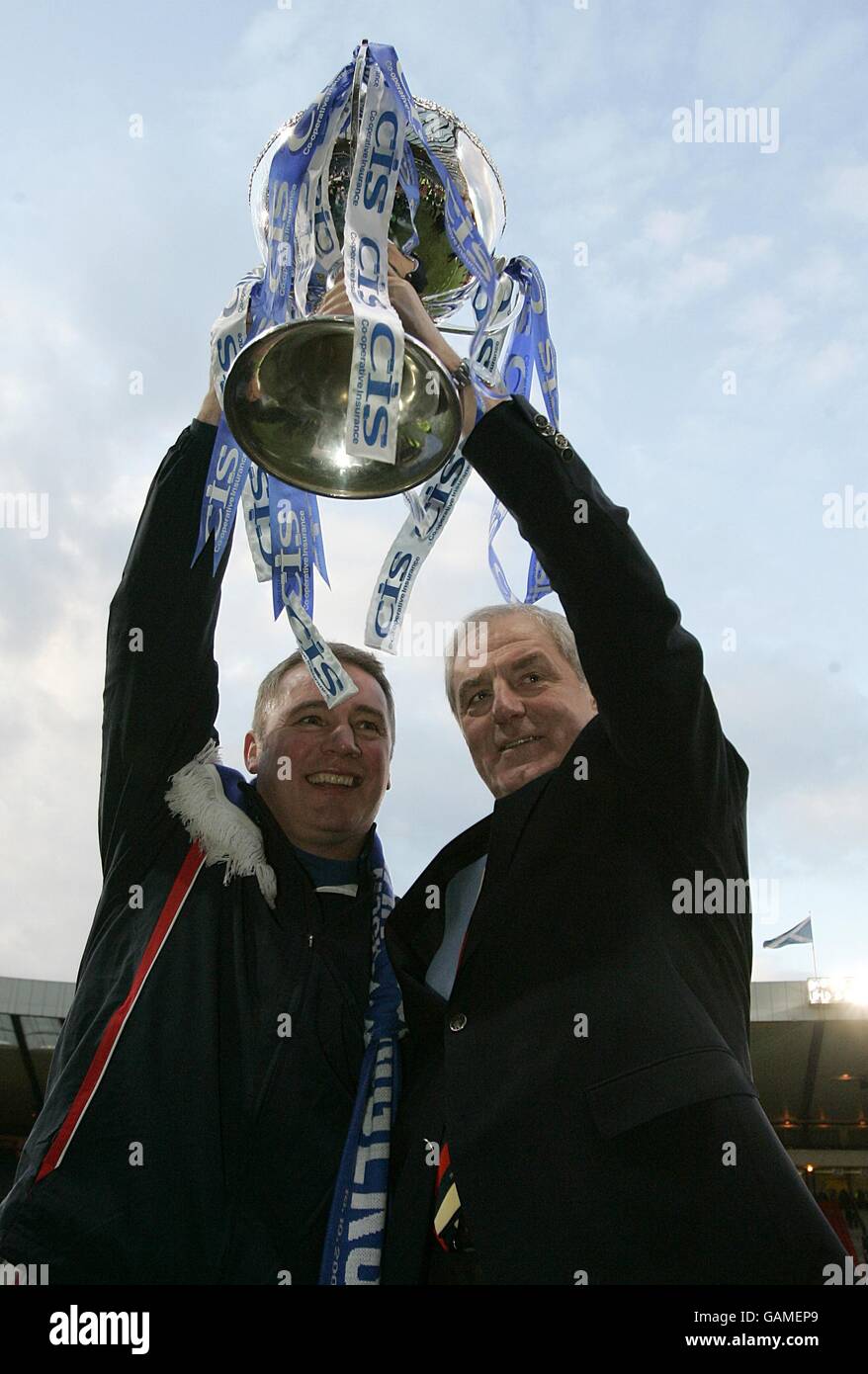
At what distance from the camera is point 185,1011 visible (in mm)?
2330

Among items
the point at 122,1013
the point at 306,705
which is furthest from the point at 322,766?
the point at 122,1013

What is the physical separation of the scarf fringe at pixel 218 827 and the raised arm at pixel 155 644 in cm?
6

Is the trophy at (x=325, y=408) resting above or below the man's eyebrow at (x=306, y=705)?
above

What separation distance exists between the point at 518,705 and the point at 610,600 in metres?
0.72

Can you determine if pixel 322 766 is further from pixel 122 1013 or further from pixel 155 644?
pixel 122 1013

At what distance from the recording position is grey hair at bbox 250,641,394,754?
10.1ft

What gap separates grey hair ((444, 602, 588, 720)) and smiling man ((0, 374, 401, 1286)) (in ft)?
1.12

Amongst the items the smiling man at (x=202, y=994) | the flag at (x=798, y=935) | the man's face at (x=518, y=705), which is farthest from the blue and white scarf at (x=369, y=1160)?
the flag at (x=798, y=935)

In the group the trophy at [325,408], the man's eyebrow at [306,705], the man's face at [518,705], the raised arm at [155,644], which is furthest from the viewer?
the man's eyebrow at [306,705]

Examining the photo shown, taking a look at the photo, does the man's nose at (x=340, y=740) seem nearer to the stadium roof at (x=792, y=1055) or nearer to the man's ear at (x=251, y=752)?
the man's ear at (x=251, y=752)

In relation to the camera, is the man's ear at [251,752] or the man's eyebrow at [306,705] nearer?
the man's eyebrow at [306,705]

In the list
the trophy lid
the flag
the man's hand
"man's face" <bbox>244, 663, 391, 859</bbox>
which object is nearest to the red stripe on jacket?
"man's face" <bbox>244, 663, 391, 859</bbox>

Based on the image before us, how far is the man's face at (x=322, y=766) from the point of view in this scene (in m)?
2.82
